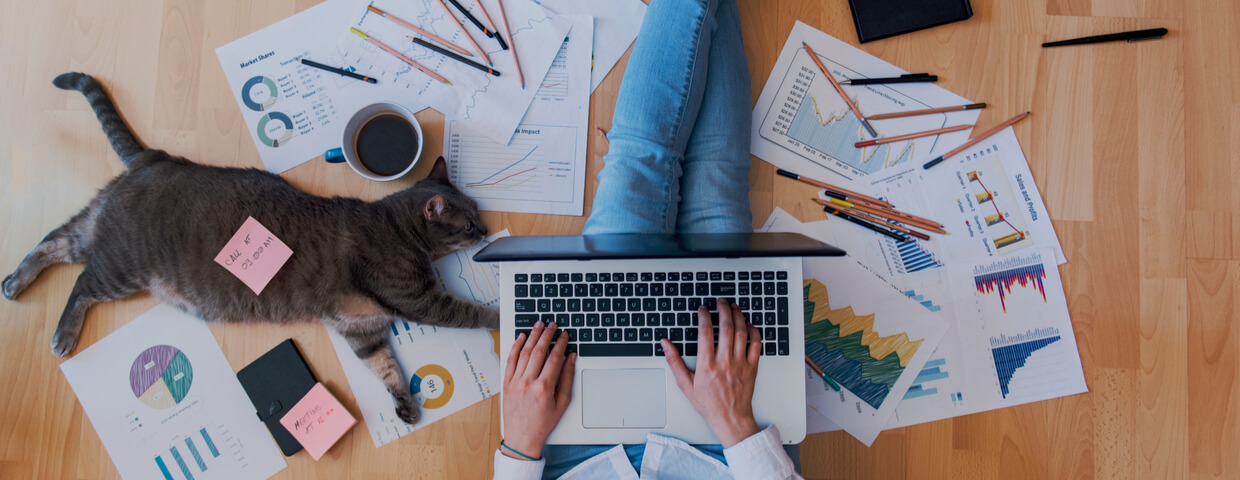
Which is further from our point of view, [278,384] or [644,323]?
[278,384]

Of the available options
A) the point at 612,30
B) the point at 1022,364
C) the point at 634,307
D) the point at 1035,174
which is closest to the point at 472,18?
the point at 612,30

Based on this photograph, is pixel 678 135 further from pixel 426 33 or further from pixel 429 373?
pixel 429 373

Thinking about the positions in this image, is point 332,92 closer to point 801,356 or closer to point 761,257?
point 761,257

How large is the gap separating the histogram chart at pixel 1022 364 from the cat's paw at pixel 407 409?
1.06m

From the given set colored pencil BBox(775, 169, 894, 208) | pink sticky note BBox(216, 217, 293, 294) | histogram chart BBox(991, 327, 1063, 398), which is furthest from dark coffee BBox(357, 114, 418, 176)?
histogram chart BBox(991, 327, 1063, 398)

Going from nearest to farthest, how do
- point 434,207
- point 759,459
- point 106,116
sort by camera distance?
point 759,459
point 434,207
point 106,116

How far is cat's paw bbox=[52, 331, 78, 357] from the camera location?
108 centimetres

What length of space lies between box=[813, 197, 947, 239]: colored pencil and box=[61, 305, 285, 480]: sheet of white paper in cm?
113

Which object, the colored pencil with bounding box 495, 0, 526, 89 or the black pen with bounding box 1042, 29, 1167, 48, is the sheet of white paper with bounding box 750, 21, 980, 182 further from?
the colored pencil with bounding box 495, 0, 526, 89

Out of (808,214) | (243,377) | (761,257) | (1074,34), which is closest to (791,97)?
(808,214)

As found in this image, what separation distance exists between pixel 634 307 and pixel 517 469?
0.94 feet

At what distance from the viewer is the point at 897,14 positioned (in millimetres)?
1123

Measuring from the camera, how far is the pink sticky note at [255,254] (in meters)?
1.04

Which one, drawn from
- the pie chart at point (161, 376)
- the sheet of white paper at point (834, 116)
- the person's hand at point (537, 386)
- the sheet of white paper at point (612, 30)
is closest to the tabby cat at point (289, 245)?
the pie chart at point (161, 376)
